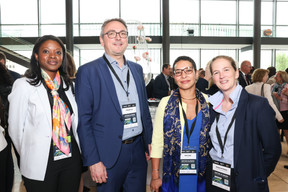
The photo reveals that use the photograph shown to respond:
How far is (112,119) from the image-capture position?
1.54 metres

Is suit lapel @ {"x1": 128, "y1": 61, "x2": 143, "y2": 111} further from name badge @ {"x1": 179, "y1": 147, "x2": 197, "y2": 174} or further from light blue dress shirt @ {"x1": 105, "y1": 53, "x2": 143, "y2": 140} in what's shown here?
name badge @ {"x1": 179, "y1": 147, "x2": 197, "y2": 174}

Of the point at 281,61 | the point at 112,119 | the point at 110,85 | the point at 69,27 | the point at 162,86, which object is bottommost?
the point at 112,119

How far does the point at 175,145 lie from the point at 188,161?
0.45ft

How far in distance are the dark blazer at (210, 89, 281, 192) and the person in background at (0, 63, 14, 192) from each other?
1.58 m

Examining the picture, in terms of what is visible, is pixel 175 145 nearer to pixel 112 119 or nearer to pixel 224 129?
pixel 224 129

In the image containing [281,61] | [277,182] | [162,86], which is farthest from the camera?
[281,61]

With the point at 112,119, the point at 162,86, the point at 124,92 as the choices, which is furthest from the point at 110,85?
the point at 162,86

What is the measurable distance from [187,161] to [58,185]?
88 cm

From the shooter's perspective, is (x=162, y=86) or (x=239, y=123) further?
(x=162, y=86)

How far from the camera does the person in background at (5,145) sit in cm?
168

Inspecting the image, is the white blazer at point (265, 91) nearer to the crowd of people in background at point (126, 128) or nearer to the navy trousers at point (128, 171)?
the crowd of people in background at point (126, 128)

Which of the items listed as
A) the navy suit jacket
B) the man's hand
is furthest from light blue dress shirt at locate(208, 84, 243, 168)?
the man's hand

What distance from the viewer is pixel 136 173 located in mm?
1670

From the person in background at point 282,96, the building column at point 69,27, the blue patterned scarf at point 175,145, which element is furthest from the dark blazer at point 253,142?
the building column at point 69,27
